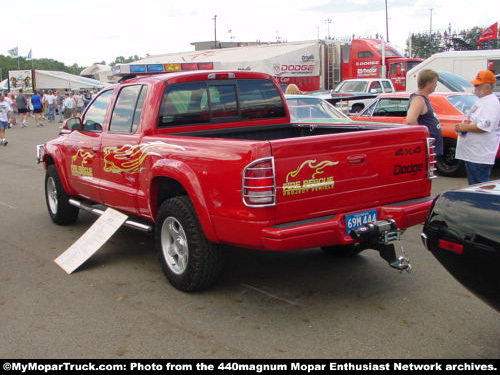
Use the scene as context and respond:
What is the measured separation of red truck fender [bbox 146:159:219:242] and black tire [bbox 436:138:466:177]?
23.8 feet

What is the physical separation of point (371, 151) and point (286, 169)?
83 centimetres

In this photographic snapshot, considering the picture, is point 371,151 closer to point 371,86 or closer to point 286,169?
point 286,169

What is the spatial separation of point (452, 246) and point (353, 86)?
2147 centimetres

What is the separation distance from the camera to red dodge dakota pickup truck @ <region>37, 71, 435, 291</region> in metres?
4.11

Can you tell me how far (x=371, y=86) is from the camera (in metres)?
23.2

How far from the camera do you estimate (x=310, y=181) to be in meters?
4.19

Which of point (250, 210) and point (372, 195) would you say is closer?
point (250, 210)

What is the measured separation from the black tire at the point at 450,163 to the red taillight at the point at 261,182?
7618 mm

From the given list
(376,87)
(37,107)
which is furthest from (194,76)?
(37,107)

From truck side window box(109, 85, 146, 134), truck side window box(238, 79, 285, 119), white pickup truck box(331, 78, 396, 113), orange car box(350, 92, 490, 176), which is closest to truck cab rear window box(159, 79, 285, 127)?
truck side window box(238, 79, 285, 119)

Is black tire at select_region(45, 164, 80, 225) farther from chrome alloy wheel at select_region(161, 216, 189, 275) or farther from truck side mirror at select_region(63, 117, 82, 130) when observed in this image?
chrome alloy wheel at select_region(161, 216, 189, 275)

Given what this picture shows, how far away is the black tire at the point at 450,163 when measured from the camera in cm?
1073
